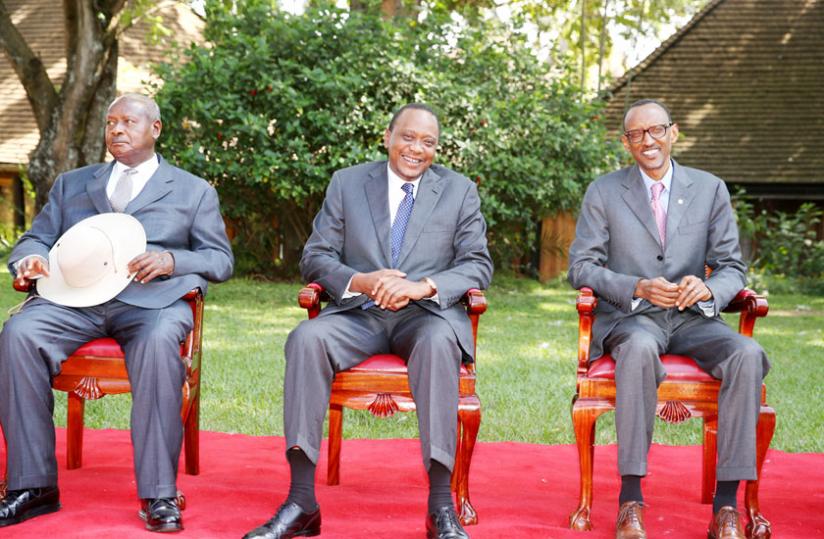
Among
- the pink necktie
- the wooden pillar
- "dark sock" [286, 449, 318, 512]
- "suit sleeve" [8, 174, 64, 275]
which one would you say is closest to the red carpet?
"dark sock" [286, 449, 318, 512]

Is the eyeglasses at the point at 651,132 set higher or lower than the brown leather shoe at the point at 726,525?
higher

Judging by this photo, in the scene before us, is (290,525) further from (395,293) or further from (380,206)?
(380,206)

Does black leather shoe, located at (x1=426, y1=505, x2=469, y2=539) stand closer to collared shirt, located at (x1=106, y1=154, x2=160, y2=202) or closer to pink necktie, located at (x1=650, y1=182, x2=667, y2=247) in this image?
pink necktie, located at (x1=650, y1=182, x2=667, y2=247)

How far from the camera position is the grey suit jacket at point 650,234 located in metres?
4.67

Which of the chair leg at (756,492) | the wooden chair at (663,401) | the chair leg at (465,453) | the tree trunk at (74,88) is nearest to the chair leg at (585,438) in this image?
the wooden chair at (663,401)

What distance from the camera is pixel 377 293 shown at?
439 cm

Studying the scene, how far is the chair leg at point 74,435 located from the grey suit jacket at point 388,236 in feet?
4.21

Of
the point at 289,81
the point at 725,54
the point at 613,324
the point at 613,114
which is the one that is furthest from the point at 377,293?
the point at 725,54

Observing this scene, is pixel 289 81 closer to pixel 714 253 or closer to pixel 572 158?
pixel 572 158

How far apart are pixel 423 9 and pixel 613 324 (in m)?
10.5

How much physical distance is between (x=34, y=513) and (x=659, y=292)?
2.65 metres

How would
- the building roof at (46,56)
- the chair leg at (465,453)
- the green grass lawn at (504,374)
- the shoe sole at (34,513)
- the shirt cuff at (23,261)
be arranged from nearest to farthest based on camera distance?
1. the shoe sole at (34,513)
2. the chair leg at (465,453)
3. the shirt cuff at (23,261)
4. the green grass lawn at (504,374)
5. the building roof at (46,56)

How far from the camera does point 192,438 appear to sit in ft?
15.9

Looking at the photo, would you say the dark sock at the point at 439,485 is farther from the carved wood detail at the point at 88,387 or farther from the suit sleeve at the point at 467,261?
the carved wood detail at the point at 88,387
